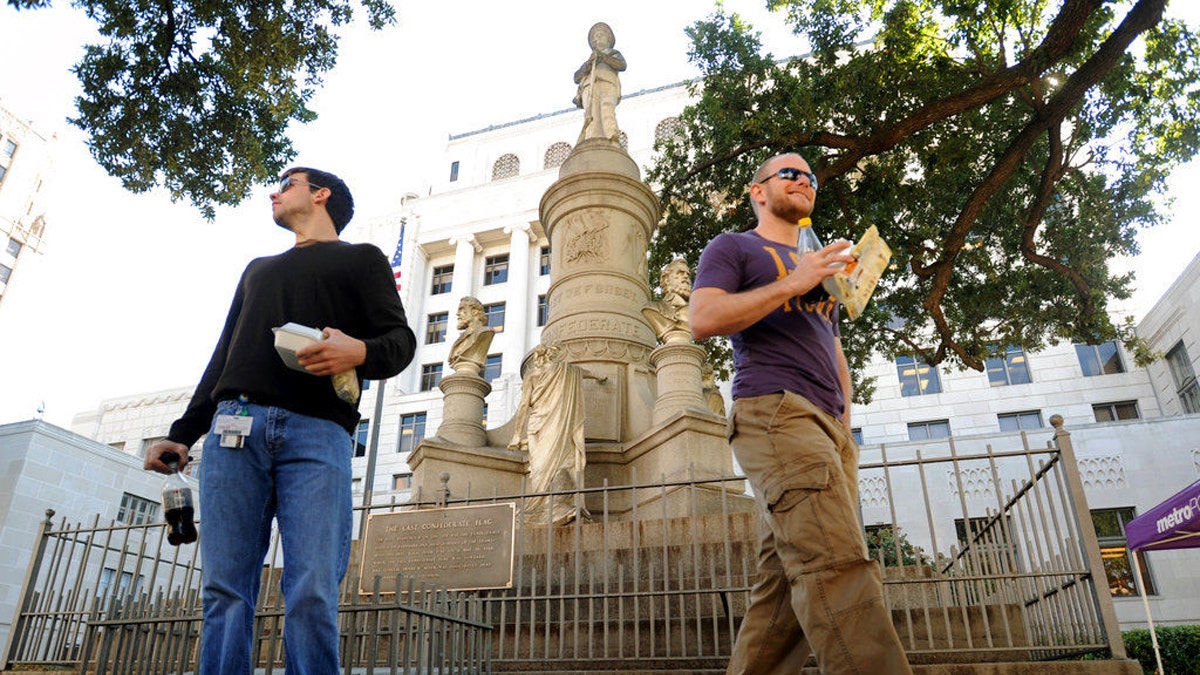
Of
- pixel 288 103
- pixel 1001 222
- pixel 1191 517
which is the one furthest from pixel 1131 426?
pixel 288 103

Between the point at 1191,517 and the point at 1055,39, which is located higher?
the point at 1055,39

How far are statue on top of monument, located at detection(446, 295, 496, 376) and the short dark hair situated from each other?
699 cm

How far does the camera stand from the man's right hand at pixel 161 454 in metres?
2.90

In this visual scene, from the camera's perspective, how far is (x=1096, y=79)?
36.1 ft

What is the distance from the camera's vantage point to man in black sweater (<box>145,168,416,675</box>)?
8.27 ft

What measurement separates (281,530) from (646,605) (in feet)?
13.0

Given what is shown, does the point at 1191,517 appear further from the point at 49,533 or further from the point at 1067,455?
the point at 49,533

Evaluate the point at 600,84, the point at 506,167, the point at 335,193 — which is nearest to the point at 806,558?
the point at 335,193

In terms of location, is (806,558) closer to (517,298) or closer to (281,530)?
(281,530)

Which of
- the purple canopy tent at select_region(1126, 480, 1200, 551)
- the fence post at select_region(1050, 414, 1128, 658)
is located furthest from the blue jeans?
the purple canopy tent at select_region(1126, 480, 1200, 551)

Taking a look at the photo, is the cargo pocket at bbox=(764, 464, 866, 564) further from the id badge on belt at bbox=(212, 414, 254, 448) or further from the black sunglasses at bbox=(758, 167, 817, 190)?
the id badge on belt at bbox=(212, 414, 254, 448)

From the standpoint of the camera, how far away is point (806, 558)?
252cm

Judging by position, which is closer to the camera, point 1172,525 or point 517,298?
point 1172,525

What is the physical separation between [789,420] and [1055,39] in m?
10.5
